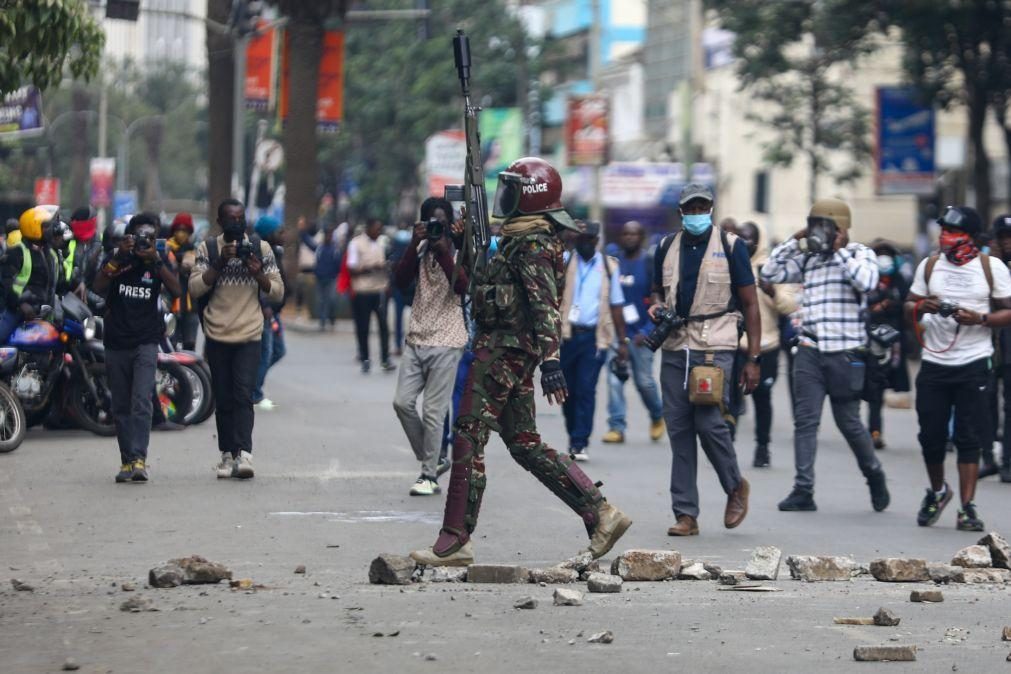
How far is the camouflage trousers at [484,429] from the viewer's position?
7.92 m

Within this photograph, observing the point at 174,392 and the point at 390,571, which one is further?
the point at 174,392

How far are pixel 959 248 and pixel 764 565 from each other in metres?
2.93

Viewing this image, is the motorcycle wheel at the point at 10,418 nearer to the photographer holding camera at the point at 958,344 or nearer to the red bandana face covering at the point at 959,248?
the photographer holding camera at the point at 958,344

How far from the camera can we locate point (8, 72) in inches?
403

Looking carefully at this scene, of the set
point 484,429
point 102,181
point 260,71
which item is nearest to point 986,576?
point 484,429

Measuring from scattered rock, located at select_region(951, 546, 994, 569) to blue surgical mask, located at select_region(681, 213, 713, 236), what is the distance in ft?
7.28

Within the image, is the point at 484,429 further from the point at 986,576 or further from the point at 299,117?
the point at 299,117

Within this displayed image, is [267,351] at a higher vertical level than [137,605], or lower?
higher

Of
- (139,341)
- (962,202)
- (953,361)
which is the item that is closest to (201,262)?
(139,341)

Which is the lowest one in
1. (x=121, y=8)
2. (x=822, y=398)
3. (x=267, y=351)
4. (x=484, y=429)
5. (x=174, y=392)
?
(x=174, y=392)

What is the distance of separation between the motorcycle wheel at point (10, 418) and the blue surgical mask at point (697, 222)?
5672 millimetres

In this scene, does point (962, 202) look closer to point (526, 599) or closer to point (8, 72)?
point (8, 72)

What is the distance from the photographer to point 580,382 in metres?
13.1

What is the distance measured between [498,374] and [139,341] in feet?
12.6
